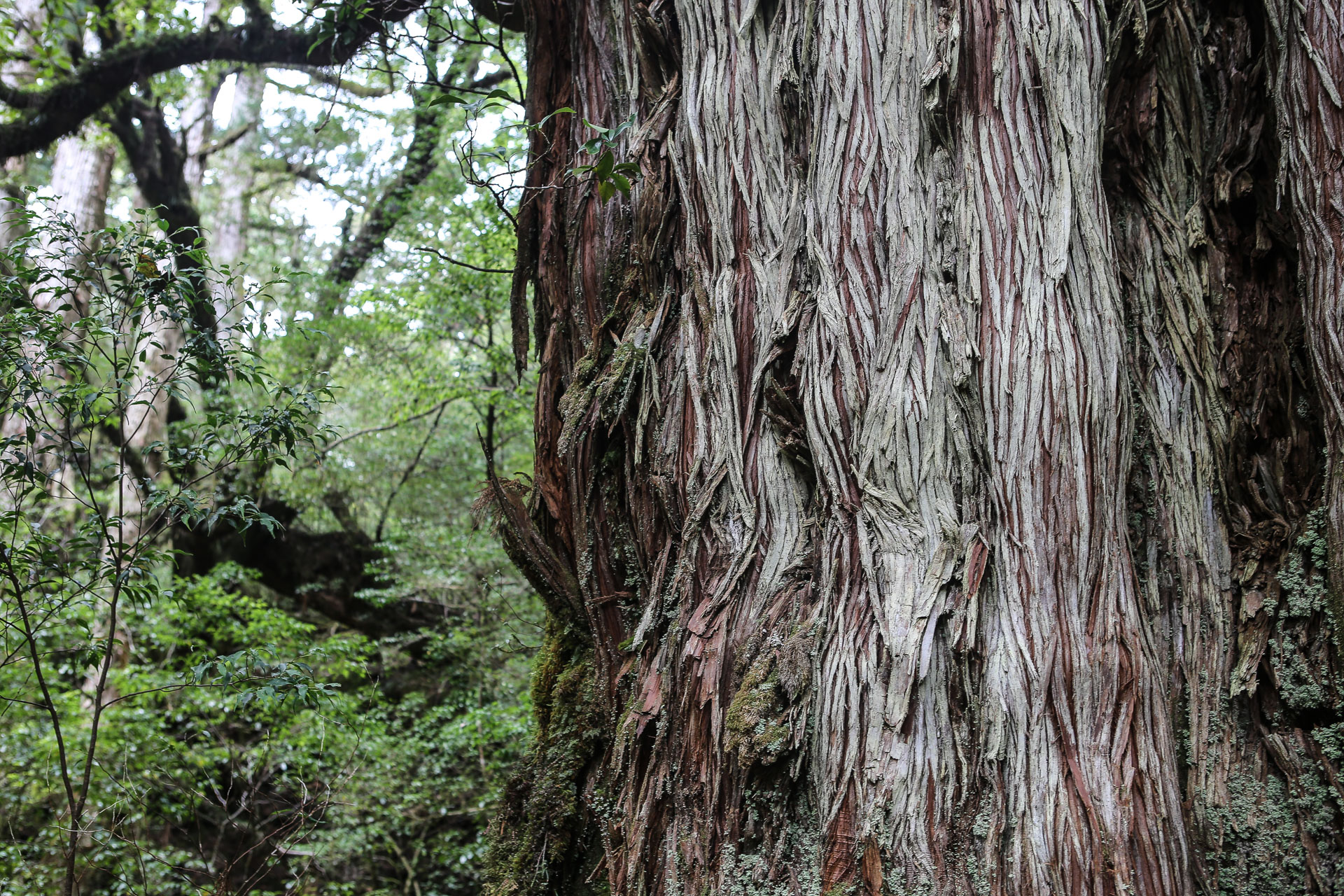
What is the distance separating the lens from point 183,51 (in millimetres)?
8414

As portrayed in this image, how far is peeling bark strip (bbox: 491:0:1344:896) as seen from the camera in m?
2.33

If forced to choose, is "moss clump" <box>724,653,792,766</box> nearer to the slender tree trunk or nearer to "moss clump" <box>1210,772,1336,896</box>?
"moss clump" <box>1210,772,1336,896</box>

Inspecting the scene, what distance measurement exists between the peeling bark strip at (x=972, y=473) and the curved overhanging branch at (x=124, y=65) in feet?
19.2

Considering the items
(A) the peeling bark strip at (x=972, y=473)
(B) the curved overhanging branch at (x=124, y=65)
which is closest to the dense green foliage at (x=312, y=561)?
(B) the curved overhanging branch at (x=124, y=65)

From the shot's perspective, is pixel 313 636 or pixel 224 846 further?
pixel 313 636

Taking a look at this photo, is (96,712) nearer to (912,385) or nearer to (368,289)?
(912,385)

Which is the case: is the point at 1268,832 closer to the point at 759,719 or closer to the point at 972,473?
the point at 972,473

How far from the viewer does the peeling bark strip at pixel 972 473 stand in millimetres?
2332

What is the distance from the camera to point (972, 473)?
2.54 m

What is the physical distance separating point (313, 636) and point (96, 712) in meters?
6.23

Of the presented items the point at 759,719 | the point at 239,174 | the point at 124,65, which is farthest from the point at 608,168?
the point at 239,174

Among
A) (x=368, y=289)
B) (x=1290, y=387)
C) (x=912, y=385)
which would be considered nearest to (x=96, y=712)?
(x=912, y=385)

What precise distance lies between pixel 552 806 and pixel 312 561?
772cm

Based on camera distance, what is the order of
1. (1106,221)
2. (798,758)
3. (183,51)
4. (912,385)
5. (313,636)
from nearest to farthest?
(798,758) → (912,385) → (1106,221) → (183,51) → (313,636)
